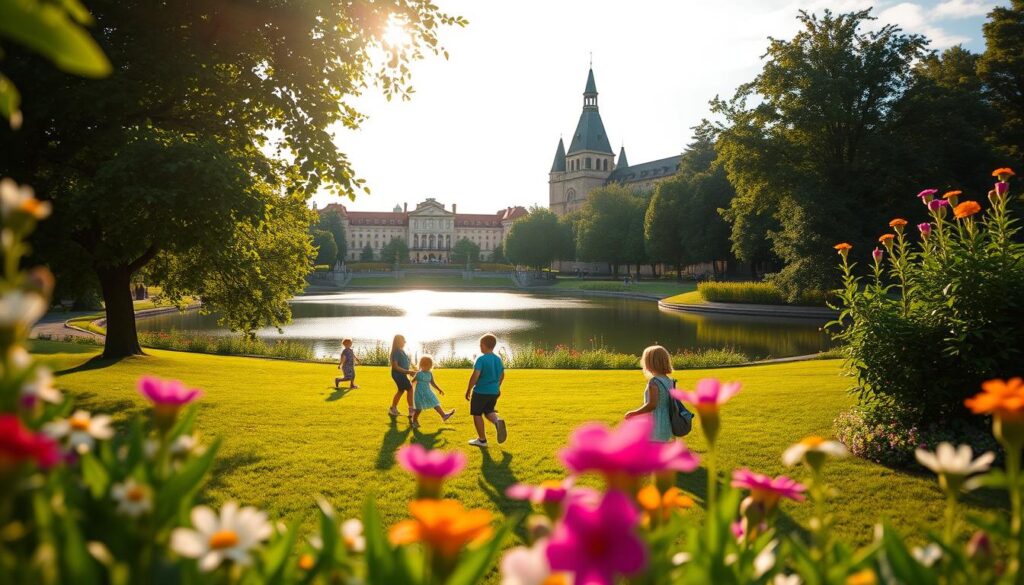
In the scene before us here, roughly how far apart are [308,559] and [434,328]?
3166cm

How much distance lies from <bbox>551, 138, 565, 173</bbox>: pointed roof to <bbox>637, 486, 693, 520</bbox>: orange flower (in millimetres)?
125361

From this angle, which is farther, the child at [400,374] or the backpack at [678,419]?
the child at [400,374]

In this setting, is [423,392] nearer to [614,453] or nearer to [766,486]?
[766,486]

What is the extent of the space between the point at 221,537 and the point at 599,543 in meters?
0.77

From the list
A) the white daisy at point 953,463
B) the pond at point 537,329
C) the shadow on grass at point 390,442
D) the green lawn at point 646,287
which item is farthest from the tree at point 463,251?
the white daisy at point 953,463

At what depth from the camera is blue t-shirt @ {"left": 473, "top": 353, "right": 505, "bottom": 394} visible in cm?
805

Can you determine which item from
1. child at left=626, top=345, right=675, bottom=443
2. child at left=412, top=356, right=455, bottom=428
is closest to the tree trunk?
child at left=412, top=356, right=455, bottom=428

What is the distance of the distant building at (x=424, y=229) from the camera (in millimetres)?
138000

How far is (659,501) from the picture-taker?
1.58 metres

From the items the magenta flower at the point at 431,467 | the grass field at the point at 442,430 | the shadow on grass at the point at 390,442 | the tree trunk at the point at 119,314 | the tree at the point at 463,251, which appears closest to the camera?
the magenta flower at the point at 431,467

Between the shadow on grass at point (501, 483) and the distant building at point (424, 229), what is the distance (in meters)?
129

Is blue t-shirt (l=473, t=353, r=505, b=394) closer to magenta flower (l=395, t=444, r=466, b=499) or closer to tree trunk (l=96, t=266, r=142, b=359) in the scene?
magenta flower (l=395, t=444, r=466, b=499)

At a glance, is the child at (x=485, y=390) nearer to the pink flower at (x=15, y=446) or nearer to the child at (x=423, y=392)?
the child at (x=423, y=392)

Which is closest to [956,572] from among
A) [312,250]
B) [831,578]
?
[831,578]
